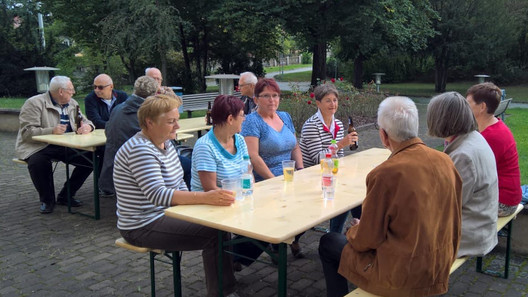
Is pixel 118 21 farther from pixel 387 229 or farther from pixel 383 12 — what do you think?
pixel 387 229

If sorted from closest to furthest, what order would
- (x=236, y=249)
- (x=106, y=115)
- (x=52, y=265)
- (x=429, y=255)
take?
1. (x=429, y=255)
2. (x=236, y=249)
3. (x=52, y=265)
4. (x=106, y=115)

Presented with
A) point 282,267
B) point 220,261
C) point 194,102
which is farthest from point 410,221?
Result: point 194,102

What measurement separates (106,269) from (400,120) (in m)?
2.92

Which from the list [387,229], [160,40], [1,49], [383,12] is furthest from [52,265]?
[1,49]

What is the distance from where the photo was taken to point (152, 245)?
3.09 meters

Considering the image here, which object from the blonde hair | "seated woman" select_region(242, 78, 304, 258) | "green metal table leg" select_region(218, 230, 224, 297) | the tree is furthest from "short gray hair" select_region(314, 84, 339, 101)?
the tree

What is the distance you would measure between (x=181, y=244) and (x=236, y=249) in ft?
2.14

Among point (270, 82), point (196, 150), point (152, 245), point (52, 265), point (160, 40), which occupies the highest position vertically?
point (160, 40)

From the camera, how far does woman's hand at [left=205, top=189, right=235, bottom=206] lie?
9.56ft

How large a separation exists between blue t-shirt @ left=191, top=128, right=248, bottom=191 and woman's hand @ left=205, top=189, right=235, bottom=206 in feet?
1.30

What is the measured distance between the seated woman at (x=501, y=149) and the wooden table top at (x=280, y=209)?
40.6 inches

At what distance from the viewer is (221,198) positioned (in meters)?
2.91

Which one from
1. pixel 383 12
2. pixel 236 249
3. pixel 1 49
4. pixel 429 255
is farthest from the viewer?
pixel 1 49

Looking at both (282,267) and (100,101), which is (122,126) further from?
(282,267)
